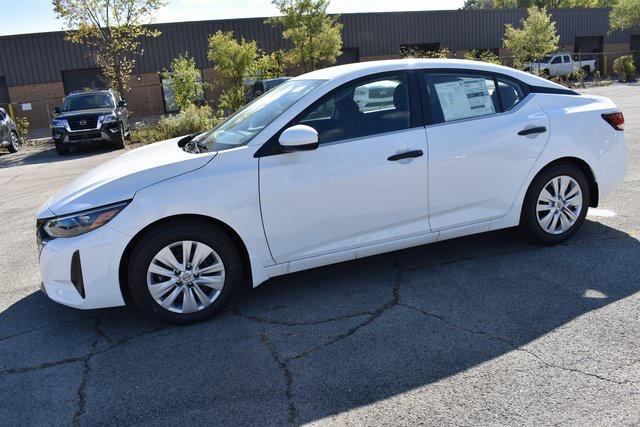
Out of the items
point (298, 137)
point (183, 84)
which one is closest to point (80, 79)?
point (183, 84)

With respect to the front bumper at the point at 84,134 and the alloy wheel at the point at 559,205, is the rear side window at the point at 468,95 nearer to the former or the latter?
the alloy wheel at the point at 559,205

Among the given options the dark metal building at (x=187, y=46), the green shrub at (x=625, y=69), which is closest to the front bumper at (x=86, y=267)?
the dark metal building at (x=187, y=46)

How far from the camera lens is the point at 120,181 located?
3.84 m

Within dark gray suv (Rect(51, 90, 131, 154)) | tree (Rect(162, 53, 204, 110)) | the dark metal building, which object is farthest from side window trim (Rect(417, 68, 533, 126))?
the dark metal building

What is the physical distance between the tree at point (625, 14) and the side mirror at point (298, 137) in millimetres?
42883

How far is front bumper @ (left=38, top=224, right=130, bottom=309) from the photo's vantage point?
3660mm

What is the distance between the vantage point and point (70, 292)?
149 inches

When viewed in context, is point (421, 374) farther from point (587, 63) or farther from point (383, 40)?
point (587, 63)

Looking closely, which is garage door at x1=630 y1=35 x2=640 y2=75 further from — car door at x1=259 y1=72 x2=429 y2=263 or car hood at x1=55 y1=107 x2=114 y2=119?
car door at x1=259 y1=72 x2=429 y2=263

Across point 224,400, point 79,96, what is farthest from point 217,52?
point 224,400

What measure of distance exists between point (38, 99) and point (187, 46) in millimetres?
8503

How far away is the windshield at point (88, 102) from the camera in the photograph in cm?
1730

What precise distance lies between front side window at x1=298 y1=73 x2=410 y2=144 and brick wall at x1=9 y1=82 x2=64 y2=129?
94.3 feet

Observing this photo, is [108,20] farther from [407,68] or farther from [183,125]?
[407,68]
